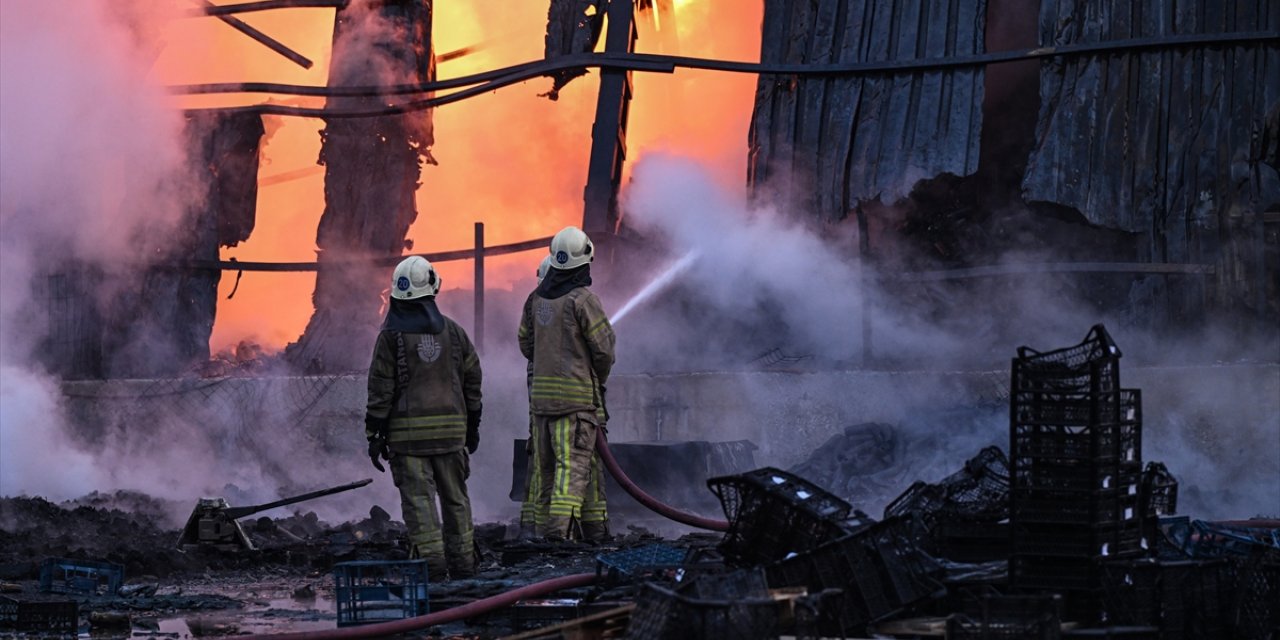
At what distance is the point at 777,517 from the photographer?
23.6 ft

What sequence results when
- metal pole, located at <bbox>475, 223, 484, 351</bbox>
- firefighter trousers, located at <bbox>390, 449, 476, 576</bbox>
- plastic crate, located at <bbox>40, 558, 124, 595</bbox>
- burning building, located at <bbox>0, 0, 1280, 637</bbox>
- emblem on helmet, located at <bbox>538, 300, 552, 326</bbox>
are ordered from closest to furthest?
plastic crate, located at <bbox>40, 558, 124, 595</bbox>
firefighter trousers, located at <bbox>390, 449, 476, 576</bbox>
emblem on helmet, located at <bbox>538, 300, 552, 326</bbox>
burning building, located at <bbox>0, 0, 1280, 637</bbox>
metal pole, located at <bbox>475, 223, 484, 351</bbox>

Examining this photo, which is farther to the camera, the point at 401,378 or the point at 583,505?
the point at 583,505

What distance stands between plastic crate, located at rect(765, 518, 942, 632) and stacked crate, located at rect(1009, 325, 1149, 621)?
1.31 ft

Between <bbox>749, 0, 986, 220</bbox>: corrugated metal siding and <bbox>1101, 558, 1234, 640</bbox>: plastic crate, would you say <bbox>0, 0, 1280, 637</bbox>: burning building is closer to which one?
<bbox>749, 0, 986, 220</bbox>: corrugated metal siding

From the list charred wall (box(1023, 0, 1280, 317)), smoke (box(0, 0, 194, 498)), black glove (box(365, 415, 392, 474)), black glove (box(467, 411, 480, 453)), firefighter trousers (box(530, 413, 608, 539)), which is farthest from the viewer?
smoke (box(0, 0, 194, 498))

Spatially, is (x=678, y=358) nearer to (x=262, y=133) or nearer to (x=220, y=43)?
(x=262, y=133)

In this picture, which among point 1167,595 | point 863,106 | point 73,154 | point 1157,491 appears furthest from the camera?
point 73,154

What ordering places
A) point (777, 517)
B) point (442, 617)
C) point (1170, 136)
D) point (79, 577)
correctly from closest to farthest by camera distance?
point (442, 617) → point (777, 517) → point (79, 577) → point (1170, 136)

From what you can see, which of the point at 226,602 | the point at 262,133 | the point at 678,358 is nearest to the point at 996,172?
the point at 678,358

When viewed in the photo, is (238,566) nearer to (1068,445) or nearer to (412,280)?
(412,280)

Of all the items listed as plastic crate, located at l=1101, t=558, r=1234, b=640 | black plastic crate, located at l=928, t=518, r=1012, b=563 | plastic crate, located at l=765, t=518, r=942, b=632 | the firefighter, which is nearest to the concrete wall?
the firefighter

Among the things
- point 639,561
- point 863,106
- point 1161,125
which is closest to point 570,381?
point 639,561

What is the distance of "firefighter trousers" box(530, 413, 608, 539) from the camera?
10.4m

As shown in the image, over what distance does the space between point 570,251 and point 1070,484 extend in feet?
15.6
